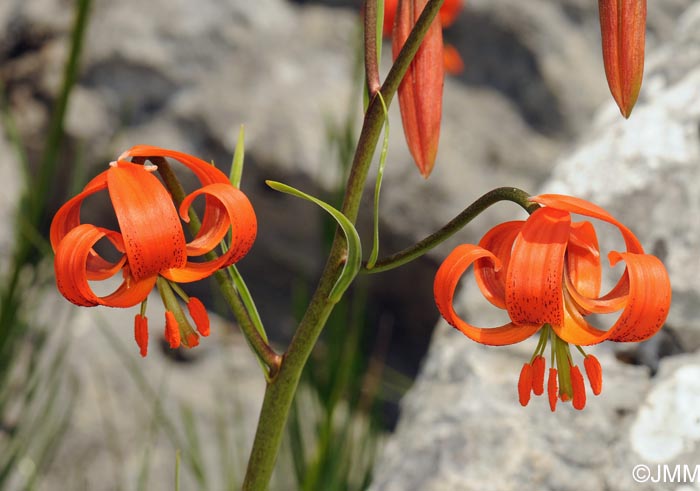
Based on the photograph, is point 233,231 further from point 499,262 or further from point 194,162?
point 499,262

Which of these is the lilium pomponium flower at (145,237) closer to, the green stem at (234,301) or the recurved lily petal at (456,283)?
the green stem at (234,301)

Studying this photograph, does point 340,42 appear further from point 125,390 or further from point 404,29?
point 404,29

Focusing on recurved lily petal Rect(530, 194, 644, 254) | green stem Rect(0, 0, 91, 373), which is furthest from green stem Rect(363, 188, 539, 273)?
green stem Rect(0, 0, 91, 373)

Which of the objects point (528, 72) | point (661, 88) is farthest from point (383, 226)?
point (661, 88)

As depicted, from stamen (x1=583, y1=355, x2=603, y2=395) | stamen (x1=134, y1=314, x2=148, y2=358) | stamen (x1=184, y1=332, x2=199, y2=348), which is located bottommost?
stamen (x1=134, y1=314, x2=148, y2=358)

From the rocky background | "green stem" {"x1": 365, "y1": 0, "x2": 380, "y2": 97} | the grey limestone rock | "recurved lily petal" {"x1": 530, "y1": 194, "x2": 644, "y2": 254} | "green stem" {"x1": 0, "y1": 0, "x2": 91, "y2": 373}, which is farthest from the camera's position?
the rocky background

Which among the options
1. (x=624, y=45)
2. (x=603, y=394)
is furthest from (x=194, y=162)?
(x=603, y=394)

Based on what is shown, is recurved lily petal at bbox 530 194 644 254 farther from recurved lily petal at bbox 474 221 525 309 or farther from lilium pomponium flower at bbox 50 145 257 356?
lilium pomponium flower at bbox 50 145 257 356

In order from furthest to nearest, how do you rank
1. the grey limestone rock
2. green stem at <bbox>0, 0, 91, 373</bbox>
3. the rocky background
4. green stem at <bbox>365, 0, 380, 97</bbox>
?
the rocky background
the grey limestone rock
green stem at <bbox>0, 0, 91, 373</bbox>
green stem at <bbox>365, 0, 380, 97</bbox>
